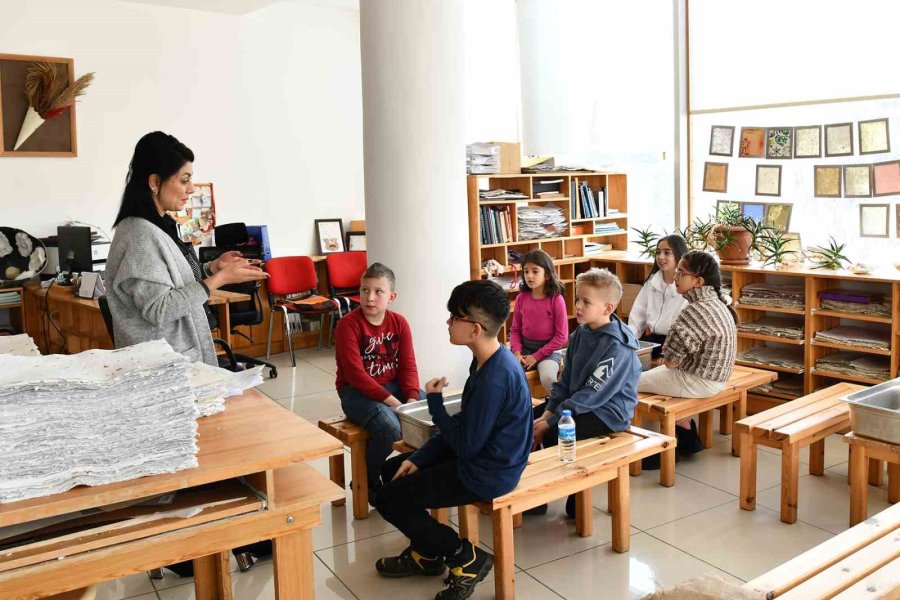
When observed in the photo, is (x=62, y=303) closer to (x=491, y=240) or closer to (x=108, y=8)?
(x=108, y=8)

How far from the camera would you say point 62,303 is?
21.6 feet

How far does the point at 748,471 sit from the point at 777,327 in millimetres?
1806

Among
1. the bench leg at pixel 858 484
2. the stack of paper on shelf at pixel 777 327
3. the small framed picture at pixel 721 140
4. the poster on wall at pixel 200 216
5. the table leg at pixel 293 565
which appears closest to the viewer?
the table leg at pixel 293 565

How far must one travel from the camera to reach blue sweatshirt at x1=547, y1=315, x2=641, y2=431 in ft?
11.0

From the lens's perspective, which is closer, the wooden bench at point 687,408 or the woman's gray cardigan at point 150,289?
the woman's gray cardigan at point 150,289

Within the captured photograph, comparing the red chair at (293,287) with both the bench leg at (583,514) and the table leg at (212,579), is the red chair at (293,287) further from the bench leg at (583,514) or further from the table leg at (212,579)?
the table leg at (212,579)

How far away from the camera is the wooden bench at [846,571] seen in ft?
6.52

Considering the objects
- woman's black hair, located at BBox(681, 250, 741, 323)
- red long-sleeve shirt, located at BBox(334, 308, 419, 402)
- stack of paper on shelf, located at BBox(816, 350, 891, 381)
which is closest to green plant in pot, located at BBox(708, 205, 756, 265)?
stack of paper on shelf, located at BBox(816, 350, 891, 381)

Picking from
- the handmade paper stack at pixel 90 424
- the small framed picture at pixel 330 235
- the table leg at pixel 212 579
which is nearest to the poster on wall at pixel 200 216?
the small framed picture at pixel 330 235

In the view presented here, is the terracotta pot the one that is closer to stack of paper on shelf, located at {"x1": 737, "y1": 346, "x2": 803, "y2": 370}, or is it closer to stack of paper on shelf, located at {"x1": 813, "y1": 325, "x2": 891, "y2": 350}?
stack of paper on shelf, located at {"x1": 737, "y1": 346, "x2": 803, "y2": 370}

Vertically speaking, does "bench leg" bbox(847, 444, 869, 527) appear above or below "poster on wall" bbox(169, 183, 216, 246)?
below

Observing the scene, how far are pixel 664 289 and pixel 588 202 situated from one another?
1833 mm

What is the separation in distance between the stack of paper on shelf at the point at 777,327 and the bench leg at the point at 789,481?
5.60 ft

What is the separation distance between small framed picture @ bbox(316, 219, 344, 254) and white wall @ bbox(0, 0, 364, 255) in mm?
104
